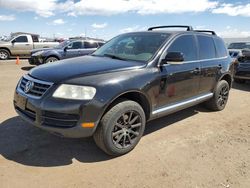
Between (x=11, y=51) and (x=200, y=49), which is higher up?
(x=200, y=49)

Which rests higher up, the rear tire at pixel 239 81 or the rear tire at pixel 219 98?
the rear tire at pixel 219 98

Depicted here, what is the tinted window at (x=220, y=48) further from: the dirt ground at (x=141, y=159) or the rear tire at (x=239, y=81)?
the rear tire at (x=239, y=81)

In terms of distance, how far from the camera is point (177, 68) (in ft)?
14.7

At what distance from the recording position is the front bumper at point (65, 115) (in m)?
3.23

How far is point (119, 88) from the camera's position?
3516 mm

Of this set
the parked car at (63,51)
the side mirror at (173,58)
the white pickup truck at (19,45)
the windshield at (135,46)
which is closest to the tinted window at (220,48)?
the windshield at (135,46)

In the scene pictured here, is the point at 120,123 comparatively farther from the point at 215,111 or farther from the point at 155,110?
the point at 215,111

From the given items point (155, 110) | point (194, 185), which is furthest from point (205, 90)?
point (194, 185)

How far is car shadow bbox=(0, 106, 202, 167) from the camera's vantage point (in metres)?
3.61

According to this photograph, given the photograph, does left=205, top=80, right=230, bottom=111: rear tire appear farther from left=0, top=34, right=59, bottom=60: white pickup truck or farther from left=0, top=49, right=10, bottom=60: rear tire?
left=0, top=49, right=10, bottom=60: rear tire

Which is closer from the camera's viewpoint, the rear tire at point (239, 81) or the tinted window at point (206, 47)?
the tinted window at point (206, 47)

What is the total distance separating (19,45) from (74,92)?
51.4ft

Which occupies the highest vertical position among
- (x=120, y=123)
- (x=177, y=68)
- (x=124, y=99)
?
(x=177, y=68)

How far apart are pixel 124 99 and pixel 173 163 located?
1.12 metres
